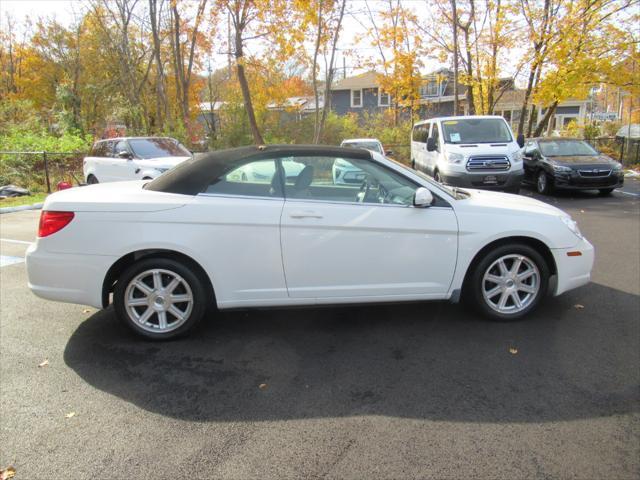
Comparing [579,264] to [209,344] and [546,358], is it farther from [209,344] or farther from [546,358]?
[209,344]

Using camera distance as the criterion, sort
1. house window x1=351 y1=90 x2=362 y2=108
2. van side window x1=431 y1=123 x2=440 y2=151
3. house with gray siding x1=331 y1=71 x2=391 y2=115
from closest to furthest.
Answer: van side window x1=431 y1=123 x2=440 y2=151
house with gray siding x1=331 y1=71 x2=391 y2=115
house window x1=351 y1=90 x2=362 y2=108

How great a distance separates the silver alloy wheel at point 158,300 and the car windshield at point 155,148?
8149 millimetres

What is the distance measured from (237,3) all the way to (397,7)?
7957mm

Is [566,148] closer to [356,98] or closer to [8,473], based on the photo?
[8,473]

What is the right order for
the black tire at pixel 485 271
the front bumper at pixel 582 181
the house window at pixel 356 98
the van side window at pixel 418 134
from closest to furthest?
the black tire at pixel 485 271 → the front bumper at pixel 582 181 → the van side window at pixel 418 134 → the house window at pixel 356 98

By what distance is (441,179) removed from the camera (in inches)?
464

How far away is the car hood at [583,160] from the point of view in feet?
39.4

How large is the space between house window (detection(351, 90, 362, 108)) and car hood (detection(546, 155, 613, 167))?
32060mm

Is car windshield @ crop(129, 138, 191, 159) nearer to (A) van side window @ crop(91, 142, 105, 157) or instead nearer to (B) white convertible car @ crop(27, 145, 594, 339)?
(A) van side window @ crop(91, 142, 105, 157)

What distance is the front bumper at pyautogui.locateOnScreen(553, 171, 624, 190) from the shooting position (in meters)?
11.8

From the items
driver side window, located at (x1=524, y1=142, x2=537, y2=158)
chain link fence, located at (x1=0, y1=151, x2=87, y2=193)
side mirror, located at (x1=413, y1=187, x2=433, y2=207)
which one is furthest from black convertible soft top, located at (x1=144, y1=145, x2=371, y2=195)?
chain link fence, located at (x1=0, y1=151, x2=87, y2=193)

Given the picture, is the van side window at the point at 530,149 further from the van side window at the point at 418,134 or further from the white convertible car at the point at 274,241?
the white convertible car at the point at 274,241

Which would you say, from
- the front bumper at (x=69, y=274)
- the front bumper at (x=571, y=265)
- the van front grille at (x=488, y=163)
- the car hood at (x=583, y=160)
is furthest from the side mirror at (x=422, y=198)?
the car hood at (x=583, y=160)

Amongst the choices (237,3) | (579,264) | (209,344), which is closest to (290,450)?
(209,344)
